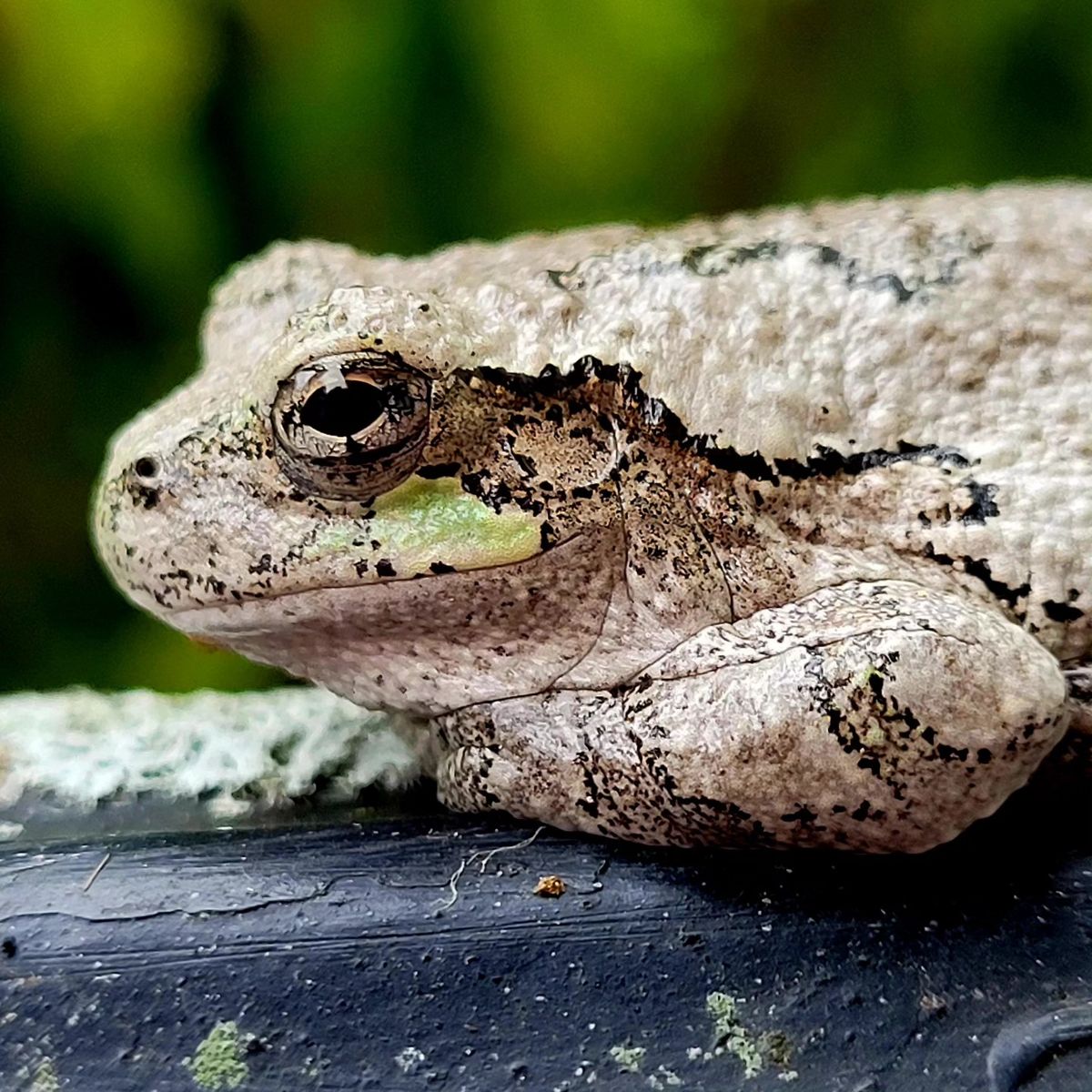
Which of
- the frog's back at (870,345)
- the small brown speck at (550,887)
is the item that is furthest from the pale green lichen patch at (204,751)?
the frog's back at (870,345)

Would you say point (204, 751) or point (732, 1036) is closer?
point (732, 1036)

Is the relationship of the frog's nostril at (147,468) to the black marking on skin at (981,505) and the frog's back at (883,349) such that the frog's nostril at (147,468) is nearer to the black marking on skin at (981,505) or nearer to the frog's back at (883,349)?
the frog's back at (883,349)

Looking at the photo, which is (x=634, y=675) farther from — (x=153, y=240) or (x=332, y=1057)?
(x=153, y=240)

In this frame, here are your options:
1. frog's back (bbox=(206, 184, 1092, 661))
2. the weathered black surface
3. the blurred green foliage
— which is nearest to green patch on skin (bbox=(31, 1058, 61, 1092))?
the weathered black surface

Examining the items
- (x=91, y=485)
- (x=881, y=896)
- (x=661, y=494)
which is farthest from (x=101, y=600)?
(x=881, y=896)

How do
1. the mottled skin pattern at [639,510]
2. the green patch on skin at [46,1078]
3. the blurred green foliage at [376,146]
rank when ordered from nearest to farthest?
1. the green patch on skin at [46,1078]
2. the mottled skin pattern at [639,510]
3. the blurred green foliage at [376,146]

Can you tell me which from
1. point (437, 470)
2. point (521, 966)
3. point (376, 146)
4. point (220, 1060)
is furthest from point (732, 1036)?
point (376, 146)

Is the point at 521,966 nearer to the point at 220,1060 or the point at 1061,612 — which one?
the point at 220,1060
